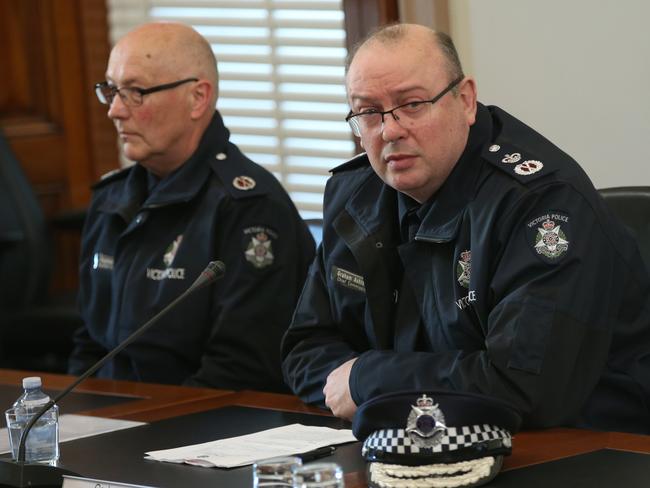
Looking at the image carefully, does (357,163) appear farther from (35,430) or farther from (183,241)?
(35,430)

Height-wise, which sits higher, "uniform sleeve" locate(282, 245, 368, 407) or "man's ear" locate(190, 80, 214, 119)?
"man's ear" locate(190, 80, 214, 119)

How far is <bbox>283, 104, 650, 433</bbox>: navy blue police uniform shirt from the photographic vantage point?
206 centimetres

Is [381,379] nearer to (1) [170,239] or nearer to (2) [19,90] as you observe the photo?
(1) [170,239]

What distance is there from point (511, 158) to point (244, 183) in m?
0.87

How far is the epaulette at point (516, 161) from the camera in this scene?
7.24 ft

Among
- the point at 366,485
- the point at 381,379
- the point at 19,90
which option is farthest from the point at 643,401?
the point at 19,90

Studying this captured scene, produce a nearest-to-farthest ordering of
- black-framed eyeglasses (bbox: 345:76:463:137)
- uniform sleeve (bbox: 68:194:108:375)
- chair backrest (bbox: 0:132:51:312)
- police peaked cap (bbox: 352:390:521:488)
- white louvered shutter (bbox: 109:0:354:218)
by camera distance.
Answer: police peaked cap (bbox: 352:390:521:488), black-framed eyeglasses (bbox: 345:76:463:137), uniform sleeve (bbox: 68:194:108:375), white louvered shutter (bbox: 109:0:354:218), chair backrest (bbox: 0:132:51:312)

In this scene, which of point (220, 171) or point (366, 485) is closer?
point (366, 485)

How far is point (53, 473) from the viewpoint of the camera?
191cm

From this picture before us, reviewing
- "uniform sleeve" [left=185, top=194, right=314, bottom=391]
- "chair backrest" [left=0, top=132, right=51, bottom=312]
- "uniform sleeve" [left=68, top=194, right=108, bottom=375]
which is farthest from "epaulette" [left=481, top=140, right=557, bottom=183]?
"chair backrest" [left=0, top=132, right=51, bottom=312]

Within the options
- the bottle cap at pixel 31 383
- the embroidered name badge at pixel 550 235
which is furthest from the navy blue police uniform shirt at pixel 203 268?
the embroidered name badge at pixel 550 235

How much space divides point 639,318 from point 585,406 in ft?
0.61

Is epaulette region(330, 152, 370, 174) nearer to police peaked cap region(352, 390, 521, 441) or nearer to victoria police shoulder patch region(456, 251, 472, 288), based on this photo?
victoria police shoulder patch region(456, 251, 472, 288)

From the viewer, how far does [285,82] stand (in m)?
4.10
